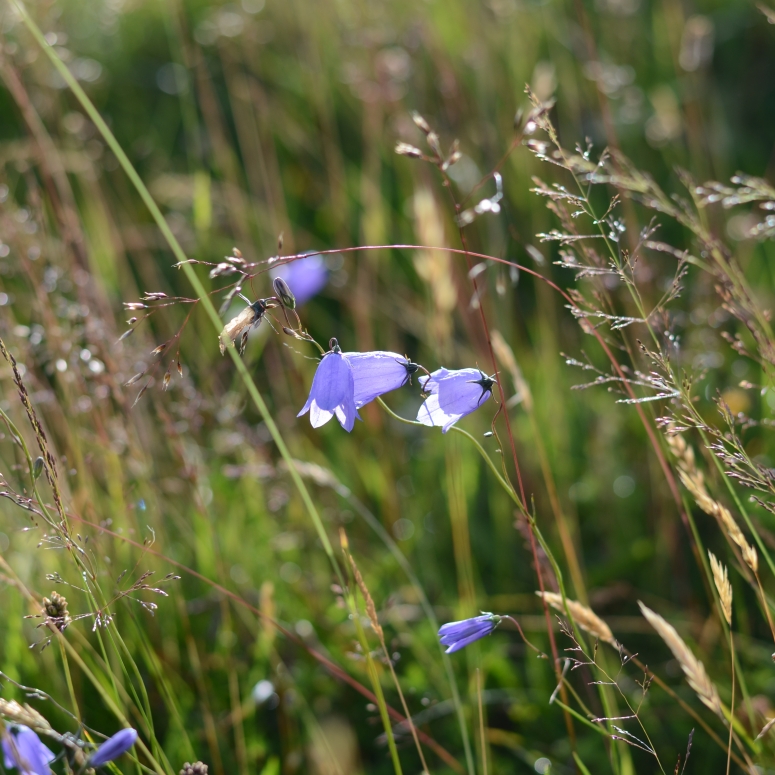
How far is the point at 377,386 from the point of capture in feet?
3.43

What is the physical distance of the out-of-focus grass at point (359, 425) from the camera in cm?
167

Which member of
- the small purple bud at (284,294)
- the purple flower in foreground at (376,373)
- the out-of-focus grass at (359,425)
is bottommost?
the out-of-focus grass at (359,425)

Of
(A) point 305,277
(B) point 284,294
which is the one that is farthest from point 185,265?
(A) point 305,277

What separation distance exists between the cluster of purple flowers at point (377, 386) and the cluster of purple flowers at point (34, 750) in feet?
1.40

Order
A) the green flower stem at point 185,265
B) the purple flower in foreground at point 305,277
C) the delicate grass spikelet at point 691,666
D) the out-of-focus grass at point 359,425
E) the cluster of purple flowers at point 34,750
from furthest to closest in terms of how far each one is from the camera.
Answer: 1. the purple flower in foreground at point 305,277
2. the out-of-focus grass at point 359,425
3. the green flower stem at point 185,265
4. the delicate grass spikelet at point 691,666
5. the cluster of purple flowers at point 34,750

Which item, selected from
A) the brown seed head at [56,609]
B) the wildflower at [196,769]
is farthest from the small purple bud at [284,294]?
the wildflower at [196,769]

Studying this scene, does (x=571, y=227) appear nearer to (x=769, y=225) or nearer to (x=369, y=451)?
(x=769, y=225)

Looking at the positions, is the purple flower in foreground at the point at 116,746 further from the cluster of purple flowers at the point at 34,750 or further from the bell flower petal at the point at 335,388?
the bell flower petal at the point at 335,388

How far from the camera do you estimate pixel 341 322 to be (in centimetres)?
310

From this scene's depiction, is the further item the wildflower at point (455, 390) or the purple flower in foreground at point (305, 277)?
the purple flower in foreground at point (305, 277)

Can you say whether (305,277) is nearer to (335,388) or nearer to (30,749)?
(335,388)

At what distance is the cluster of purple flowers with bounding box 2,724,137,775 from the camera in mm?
828

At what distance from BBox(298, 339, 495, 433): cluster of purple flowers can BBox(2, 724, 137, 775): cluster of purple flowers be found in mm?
426

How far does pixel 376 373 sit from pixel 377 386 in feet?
0.06
